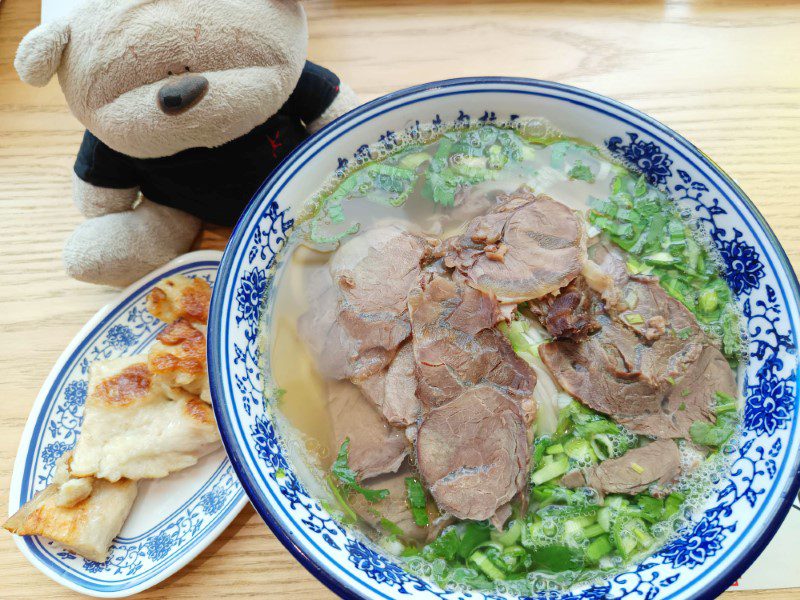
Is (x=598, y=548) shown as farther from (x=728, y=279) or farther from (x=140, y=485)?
(x=140, y=485)

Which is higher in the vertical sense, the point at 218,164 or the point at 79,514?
the point at 218,164

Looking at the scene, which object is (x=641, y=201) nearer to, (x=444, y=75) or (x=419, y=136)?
(x=419, y=136)

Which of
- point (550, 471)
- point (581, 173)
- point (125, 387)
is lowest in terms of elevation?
point (125, 387)

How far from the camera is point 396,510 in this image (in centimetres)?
117

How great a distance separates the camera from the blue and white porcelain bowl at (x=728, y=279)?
39.9 inches

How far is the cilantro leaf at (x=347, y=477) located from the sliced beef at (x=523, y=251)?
1.59 feet

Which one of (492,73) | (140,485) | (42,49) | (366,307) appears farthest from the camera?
(492,73)

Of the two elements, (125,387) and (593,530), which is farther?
(125,387)

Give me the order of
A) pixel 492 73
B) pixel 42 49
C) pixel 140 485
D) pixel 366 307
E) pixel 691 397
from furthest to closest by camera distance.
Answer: pixel 492 73 < pixel 140 485 < pixel 366 307 < pixel 691 397 < pixel 42 49

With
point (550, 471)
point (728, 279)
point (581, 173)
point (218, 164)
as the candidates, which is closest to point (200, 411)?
point (218, 164)

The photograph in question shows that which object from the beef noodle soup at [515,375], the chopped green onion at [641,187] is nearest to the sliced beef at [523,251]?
the beef noodle soup at [515,375]

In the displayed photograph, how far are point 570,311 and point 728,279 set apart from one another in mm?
409

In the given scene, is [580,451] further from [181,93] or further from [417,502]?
[181,93]

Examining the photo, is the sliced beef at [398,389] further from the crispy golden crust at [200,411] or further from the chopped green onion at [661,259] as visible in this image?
the chopped green onion at [661,259]
